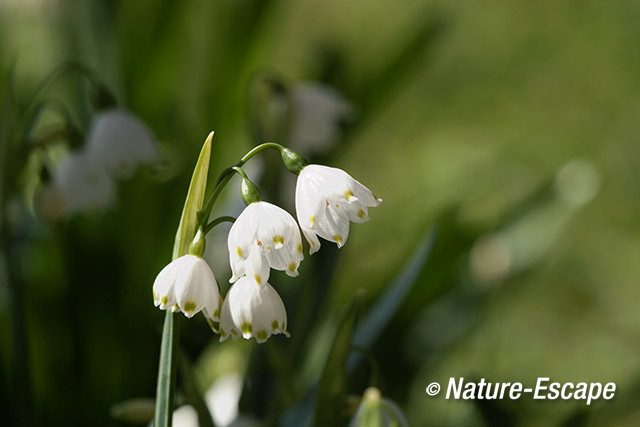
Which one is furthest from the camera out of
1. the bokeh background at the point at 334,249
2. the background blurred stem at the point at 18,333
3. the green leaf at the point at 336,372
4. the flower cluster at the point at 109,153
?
the bokeh background at the point at 334,249

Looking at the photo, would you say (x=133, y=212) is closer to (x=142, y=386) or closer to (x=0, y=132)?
(x=142, y=386)

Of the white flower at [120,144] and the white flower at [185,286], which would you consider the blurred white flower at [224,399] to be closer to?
the white flower at [120,144]

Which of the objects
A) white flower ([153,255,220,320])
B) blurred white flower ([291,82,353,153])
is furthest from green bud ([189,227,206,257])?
blurred white flower ([291,82,353,153])

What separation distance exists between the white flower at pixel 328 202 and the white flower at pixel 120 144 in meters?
0.45

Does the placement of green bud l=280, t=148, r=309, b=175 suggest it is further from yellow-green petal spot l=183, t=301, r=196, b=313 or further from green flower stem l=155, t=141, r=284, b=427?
yellow-green petal spot l=183, t=301, r=196, b=313

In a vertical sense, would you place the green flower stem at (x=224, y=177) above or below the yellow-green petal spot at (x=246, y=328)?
above

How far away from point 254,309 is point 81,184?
1.77 feet

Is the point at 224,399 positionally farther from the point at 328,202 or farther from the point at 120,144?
the point at 328,202

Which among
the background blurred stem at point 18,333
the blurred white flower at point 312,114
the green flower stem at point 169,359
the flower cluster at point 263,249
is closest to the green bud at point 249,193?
the flower cluster at point 263,249

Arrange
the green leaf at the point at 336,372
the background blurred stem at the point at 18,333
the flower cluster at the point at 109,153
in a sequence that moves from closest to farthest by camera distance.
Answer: the green leaf at the point at 336,372 < the background blurred stem at the point at 18,333 < the flower cluster at the point at 109,153

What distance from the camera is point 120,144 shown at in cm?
92

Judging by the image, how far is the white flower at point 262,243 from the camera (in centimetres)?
51

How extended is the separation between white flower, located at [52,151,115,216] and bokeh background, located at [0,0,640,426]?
0.17ft

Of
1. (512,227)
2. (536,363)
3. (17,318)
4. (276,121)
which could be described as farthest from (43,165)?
(536,363)
